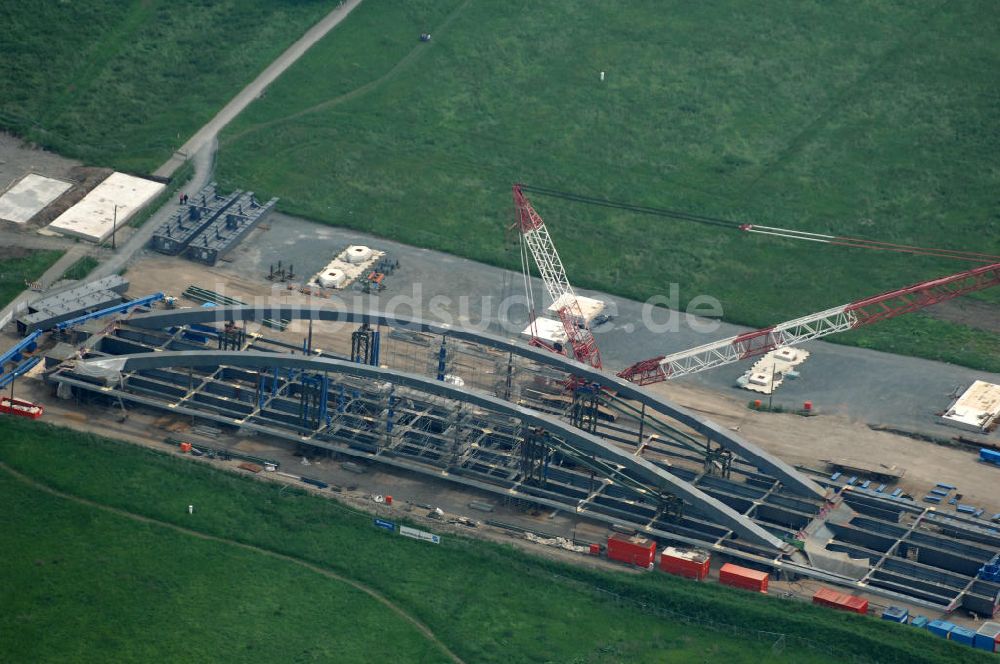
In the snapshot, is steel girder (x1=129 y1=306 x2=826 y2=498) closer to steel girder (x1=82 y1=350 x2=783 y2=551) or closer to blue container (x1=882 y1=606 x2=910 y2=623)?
steel girder (x1=82 y1=350 x2=783 y2=551)

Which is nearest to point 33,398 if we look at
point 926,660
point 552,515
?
point 552,515

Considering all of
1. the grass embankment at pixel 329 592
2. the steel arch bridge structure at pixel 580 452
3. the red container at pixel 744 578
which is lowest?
the grass embankment at pixel 329 592

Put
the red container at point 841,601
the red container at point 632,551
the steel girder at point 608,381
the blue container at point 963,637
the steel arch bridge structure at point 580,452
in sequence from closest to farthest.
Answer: the blue container at point 963,637, the red container at point 841,601, the red container at point 632,551, the steel arch bridge structure at point 580,452, the steel girder at point 608,381

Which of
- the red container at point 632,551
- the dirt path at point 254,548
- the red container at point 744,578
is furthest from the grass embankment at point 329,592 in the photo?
the red container at point 632,551

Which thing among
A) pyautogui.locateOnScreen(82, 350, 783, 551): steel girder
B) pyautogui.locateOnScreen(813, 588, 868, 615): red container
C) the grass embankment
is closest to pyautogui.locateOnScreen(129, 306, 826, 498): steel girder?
pyautogui.locateOnScreen(82, 350, 783, 551): steel girder

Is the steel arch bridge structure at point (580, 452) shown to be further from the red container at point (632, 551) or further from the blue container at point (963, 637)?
the blue container at point (963, 637)

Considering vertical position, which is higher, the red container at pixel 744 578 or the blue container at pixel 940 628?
the red container at pixel 744 578

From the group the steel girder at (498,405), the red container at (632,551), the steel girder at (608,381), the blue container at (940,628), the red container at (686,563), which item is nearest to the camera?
the blue container at (940,628)
